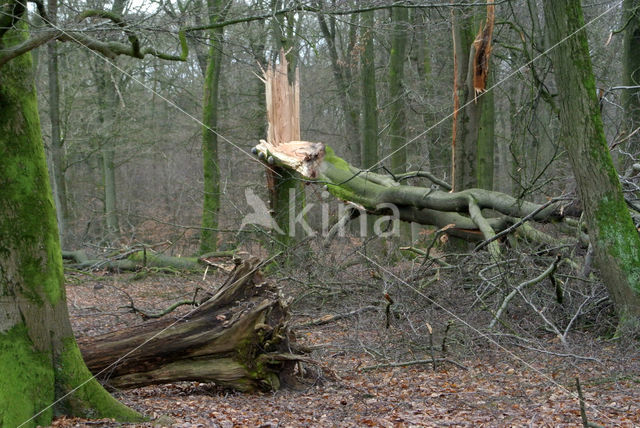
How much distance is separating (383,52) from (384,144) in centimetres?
285

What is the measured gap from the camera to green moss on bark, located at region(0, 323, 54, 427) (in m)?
4.20

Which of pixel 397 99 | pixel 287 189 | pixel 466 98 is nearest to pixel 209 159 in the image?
pixel 287 189

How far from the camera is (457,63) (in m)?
9.83

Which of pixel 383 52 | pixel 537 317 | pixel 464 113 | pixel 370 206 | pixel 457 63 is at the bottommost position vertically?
pixel 537 317

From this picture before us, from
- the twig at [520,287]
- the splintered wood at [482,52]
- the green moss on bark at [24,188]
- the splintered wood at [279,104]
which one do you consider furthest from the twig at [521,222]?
the green moss on bark at [24,188]

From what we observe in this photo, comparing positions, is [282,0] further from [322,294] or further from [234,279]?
[322,294]

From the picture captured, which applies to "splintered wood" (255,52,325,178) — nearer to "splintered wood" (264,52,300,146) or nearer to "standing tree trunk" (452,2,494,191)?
"splintered wood" (264,52,300,146)

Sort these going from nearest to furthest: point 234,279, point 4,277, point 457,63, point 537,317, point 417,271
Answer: point 4,277 < point 234,279 < point 537,317 < point 417,271 < point 457,63

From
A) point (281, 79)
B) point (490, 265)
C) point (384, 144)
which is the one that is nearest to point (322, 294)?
point (490, 265)

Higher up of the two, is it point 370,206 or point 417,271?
point 370,206

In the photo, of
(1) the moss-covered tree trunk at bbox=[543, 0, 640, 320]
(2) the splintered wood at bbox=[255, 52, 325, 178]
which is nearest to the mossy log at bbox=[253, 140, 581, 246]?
(2) the splintered wood at bbox=[255, 52, 325, 178]

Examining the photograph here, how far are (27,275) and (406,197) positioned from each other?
20.4ft

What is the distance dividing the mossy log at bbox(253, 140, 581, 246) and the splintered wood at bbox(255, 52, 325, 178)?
0.02m

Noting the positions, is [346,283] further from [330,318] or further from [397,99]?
[397,99]
